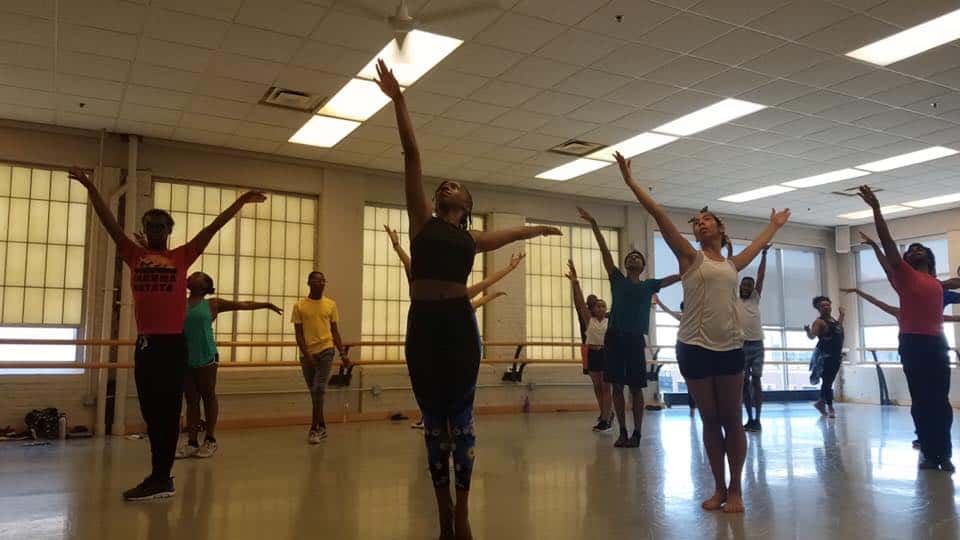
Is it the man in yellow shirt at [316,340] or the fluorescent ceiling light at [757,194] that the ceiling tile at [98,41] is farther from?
the fluorescent ceiling light at [757,194]

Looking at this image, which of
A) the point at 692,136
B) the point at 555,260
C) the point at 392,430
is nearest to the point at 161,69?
the point at 392,430

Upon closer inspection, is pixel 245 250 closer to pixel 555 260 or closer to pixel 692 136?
pixel 555 260

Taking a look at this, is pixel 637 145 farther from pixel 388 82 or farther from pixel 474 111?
pixel 388 82

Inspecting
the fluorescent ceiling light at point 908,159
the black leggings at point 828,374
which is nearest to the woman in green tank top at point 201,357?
the black leggings at point 828,374

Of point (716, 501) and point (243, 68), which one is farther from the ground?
point (243, 68)

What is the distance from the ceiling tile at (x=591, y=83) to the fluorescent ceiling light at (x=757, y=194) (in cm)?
569

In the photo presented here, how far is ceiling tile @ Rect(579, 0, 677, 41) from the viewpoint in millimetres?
5715

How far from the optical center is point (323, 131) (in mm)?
8992

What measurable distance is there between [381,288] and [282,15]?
5.76m

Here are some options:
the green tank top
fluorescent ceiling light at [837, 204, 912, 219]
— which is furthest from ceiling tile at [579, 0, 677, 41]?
fluorescent ceiling light at [837, 204, 912, 219]

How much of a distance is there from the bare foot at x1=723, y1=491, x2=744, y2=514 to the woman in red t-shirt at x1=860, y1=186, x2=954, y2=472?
2128 millimetres

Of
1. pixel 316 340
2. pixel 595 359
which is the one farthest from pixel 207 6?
pixel 595 359

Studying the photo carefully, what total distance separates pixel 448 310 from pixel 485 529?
3.63ft

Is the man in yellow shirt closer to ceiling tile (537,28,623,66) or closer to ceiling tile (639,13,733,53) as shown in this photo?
ceiling tile (537,28,623,66)
